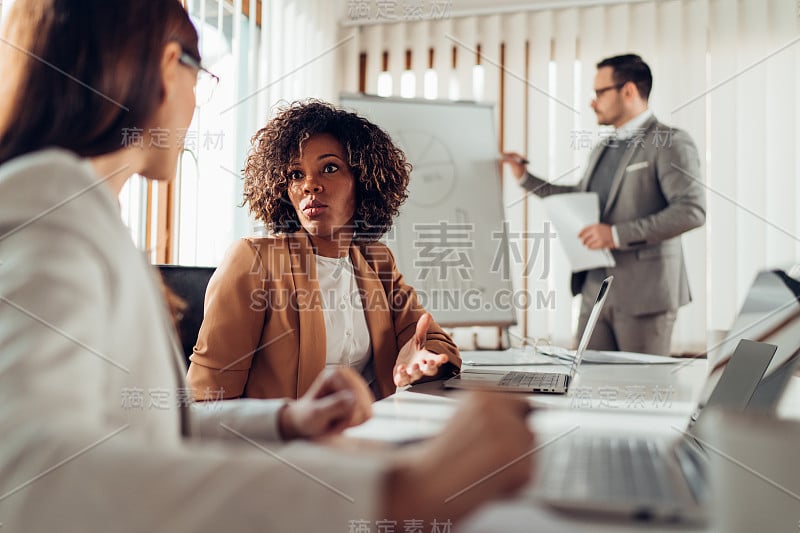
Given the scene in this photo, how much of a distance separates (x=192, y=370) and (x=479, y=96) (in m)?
1.90

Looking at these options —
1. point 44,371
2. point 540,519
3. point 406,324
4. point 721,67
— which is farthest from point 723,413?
point 721,67

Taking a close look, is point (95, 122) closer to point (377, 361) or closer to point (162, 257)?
point (162, 257)

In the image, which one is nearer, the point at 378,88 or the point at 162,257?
the point at 162,257

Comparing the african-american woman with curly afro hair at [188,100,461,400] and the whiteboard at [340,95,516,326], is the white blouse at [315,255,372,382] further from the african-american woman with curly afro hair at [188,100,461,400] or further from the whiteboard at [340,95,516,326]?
the whiteboard at [340,95,516,326]

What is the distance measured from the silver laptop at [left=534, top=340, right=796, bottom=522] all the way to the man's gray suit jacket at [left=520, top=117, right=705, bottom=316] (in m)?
0.43

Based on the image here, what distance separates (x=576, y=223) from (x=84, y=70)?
119cm

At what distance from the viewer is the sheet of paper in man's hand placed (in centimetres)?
124

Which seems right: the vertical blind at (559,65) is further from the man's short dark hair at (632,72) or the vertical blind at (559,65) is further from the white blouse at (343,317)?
the white blouse at (343,317)

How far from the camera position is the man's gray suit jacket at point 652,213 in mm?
625

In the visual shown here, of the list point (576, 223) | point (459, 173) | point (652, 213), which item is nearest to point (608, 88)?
point (576, 223)

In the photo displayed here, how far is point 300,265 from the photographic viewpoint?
36cm

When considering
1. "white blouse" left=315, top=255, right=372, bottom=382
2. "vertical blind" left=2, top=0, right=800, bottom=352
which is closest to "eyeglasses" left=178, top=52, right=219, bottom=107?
"white blouse" left=315, top=255, right=372, bottom=382

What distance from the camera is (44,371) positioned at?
168mm

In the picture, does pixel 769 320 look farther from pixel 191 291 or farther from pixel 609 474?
pixel 191 291
